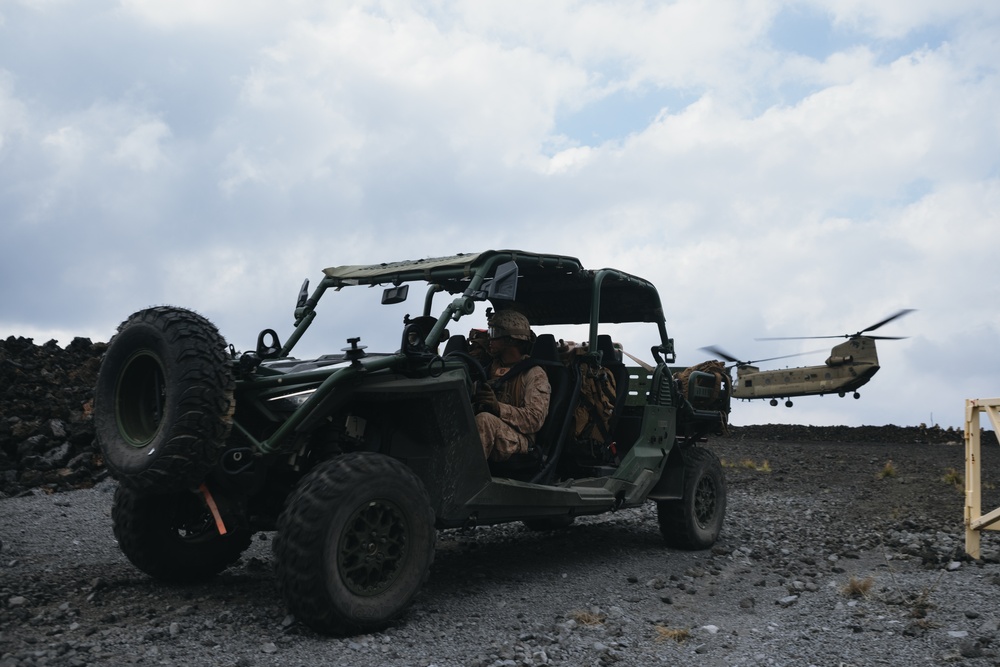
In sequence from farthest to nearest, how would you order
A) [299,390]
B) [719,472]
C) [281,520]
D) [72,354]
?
[72,354]
[719,472]
[299,390]
[281,520]

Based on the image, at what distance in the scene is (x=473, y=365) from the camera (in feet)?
22.1

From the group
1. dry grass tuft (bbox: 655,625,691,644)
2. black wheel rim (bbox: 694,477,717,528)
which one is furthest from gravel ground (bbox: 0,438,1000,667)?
black wheel rim (bbox: 694,477,717,528)

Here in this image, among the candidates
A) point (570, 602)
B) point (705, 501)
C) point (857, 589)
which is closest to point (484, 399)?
point (570, 602)

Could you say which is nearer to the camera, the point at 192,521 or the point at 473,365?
the point at 192,521

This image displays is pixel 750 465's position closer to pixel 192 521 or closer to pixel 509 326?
pixel 509 326

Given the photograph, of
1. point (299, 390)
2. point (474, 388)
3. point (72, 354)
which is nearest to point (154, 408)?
point (299, 390)

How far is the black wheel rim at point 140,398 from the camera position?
5754 mm

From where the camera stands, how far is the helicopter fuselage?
36062mm

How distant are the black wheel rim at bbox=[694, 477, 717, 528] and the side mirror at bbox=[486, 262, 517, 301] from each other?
137 inches

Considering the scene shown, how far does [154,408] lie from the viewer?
5887mm

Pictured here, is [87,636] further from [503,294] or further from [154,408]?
[503,294]

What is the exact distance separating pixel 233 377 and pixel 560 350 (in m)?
3.26

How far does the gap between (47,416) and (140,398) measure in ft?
31.3

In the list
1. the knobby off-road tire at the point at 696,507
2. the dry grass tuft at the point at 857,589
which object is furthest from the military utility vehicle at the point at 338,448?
the dry grass tuft at the point at 857,589
